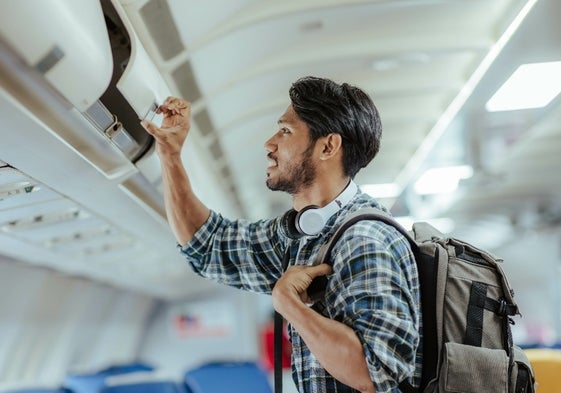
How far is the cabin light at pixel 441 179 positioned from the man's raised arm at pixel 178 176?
3.96 m

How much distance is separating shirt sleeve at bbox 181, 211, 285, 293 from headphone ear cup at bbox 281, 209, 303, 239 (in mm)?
256

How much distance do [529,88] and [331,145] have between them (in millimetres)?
2502

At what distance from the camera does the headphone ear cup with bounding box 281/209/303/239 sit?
6.83 ft

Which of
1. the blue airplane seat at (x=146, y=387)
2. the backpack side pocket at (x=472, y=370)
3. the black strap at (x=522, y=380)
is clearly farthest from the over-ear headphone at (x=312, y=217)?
the blue airplane seat at (x=146, y=387)

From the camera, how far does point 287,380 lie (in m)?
5.21

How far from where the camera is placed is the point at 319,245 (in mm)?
2053

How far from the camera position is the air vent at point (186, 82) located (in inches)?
136

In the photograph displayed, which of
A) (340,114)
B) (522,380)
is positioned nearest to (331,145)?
(340,114)

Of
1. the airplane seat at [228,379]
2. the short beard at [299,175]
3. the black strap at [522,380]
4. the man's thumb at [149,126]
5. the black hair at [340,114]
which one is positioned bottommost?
the black strap at [522,380]

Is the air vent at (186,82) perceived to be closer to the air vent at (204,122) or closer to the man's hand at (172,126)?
the air vent at (204,122)

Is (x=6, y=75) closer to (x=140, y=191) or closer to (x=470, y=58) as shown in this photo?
(x=140, y=191)

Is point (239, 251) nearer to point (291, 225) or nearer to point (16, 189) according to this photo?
point (291, 225)

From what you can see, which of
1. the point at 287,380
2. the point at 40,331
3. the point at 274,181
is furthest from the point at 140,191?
the point at 40,331

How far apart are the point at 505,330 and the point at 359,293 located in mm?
529
